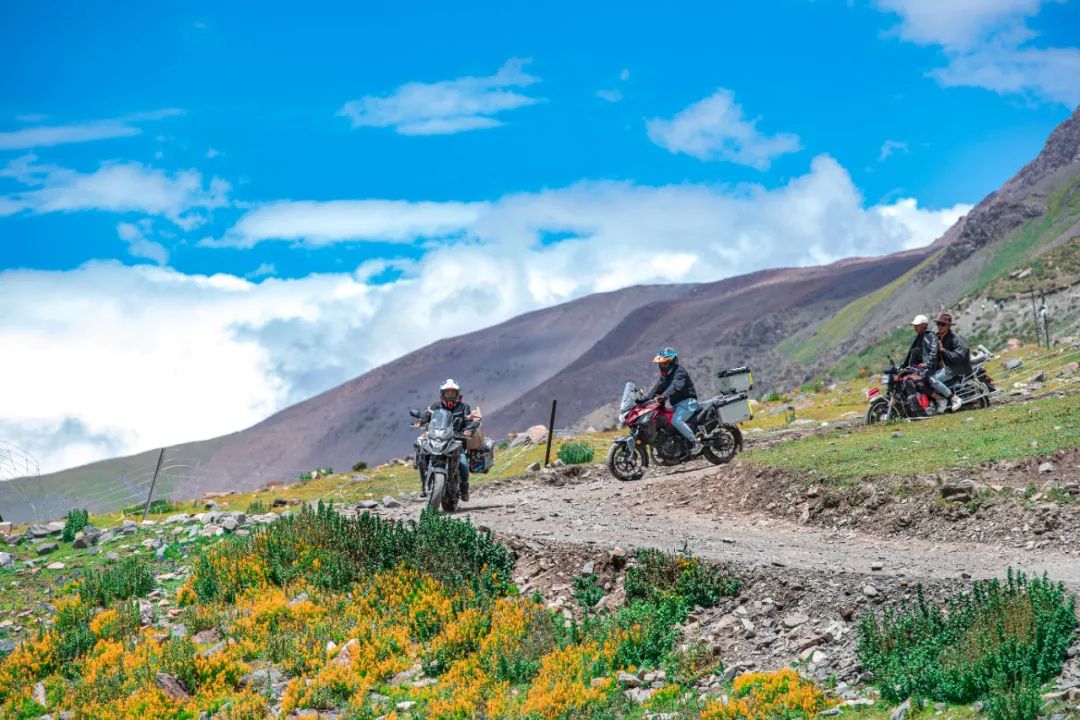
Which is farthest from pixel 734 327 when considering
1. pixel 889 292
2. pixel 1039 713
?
pixel 1039 713

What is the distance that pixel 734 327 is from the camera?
392ft

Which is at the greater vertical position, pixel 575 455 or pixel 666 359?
pixel 666 359

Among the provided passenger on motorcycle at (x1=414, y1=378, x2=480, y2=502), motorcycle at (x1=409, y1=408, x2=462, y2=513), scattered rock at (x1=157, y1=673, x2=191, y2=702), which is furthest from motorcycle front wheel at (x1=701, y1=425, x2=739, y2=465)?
scattered rock at (x1=157, y1=673, x2=191, y2=702)

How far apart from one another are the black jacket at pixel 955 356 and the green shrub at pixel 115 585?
16.5 metres

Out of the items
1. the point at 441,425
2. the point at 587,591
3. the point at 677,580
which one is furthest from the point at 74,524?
the point at 677,580

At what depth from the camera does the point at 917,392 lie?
23.7m

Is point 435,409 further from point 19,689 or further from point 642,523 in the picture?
point 19,689

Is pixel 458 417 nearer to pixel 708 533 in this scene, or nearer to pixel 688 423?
pixel 688 423

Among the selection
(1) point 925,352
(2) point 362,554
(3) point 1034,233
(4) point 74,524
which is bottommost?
(2) point 362,554

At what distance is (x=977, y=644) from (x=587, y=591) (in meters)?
5.30

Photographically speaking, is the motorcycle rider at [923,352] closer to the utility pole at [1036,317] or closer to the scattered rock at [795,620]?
the scattered rock at [795,620]

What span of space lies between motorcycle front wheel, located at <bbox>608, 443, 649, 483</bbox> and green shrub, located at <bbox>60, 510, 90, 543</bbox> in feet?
33.7

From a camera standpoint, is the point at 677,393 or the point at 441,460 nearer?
the point at 441,460

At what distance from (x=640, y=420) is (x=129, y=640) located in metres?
10.6
